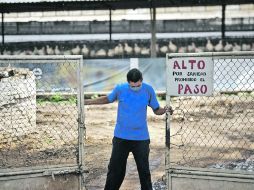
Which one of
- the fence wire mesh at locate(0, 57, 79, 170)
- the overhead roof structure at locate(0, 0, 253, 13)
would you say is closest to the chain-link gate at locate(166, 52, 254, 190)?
the fence wire mesh at locate(0, 57, 79, 170)

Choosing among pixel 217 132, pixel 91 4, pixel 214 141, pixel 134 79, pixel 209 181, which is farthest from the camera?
pixel 91 4

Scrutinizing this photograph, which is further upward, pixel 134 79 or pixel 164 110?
pixel 134 79

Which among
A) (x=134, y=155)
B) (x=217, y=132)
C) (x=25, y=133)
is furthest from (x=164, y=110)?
(x=217, y=132)

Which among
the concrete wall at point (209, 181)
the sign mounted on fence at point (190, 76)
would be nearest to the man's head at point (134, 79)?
the sign mounted on fence at point (190, 76)

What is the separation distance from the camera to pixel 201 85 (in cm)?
501

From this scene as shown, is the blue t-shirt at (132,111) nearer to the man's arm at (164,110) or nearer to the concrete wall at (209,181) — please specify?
the man's arm at (164,110)

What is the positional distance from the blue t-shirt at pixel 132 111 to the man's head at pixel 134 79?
0.20 feet

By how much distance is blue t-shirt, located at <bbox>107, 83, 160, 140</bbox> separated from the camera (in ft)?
16.4

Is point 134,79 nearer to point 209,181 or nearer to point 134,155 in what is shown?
point 134,155

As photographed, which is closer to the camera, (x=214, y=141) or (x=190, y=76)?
(x=190, y=76)

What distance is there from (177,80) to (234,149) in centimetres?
428

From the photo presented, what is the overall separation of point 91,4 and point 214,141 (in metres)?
11.7

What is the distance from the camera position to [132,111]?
5004 mm

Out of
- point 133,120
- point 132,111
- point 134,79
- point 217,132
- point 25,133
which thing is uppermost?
point 134,79
